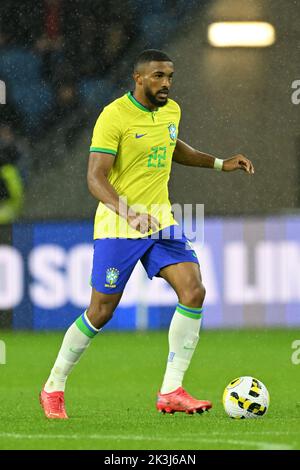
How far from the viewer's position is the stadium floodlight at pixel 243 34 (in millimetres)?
14781

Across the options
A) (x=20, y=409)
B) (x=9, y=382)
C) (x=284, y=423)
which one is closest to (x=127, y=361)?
(x=9, y=382)

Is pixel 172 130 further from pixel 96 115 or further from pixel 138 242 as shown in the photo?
pixel 96 115

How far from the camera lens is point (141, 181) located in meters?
6.83

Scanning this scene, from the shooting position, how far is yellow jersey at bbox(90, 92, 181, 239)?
6.75 m

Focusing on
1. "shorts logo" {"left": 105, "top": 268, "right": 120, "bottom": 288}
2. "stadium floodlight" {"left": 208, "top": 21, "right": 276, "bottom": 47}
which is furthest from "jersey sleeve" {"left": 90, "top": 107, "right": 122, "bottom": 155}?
"stadium floodlight" {"left": 208, "top": 21, "right": 276, "bottom": 47}

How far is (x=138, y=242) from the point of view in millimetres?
6805

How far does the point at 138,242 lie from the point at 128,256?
0.08 metres

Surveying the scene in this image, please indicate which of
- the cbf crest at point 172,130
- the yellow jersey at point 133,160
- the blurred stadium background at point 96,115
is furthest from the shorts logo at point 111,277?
the blurred stadium background at point 96,115

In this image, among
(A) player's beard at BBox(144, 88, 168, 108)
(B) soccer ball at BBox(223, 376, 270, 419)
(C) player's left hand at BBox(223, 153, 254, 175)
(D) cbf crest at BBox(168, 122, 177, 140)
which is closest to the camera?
(B) soccer ball at BBox(223, 376, 270, 419)

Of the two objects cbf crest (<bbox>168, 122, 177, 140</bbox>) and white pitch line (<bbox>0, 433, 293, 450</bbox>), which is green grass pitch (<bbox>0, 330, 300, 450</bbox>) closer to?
white pitch line (<bbox>0, 433, 293, 450</bbox>)

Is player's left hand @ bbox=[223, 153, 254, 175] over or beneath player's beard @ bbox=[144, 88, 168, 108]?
beneath

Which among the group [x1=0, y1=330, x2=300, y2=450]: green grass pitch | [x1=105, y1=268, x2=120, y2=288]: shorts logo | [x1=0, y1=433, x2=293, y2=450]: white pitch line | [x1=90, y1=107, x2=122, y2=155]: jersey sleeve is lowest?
[x1=0, y1=330, x2=300, y2=450]: green grass pitch
